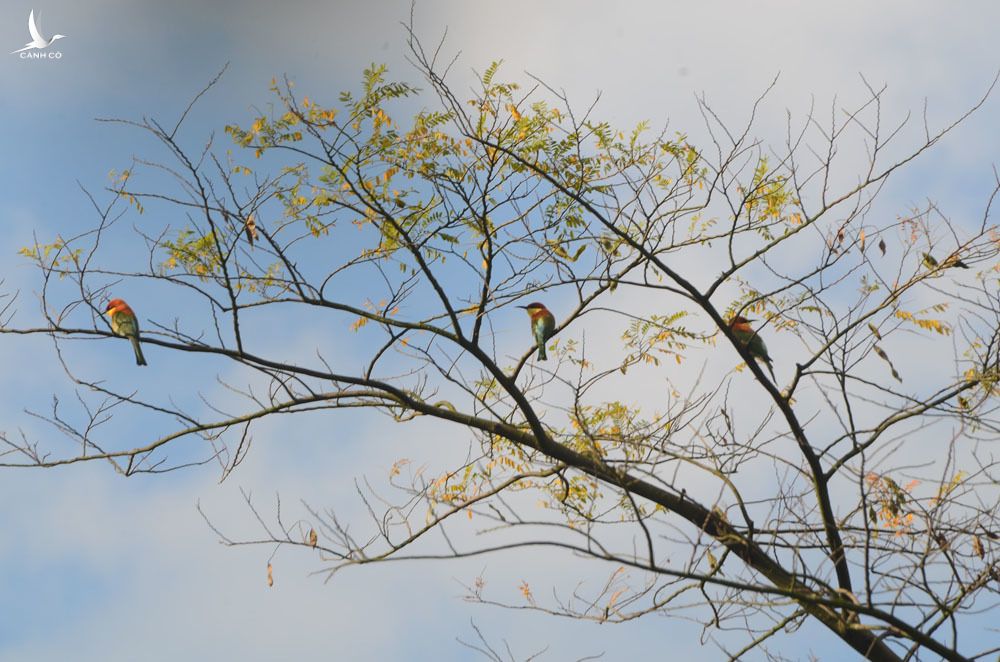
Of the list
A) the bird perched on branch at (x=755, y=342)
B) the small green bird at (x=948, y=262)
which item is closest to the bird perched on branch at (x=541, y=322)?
the bird perched on branch at (x=755, y=342)

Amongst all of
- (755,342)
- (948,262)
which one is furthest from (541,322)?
(948,262)

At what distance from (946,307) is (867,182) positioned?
120 cm

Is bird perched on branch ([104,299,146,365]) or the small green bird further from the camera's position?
bird perched on branch ([104,299,146,365])

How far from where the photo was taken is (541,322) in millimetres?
7352

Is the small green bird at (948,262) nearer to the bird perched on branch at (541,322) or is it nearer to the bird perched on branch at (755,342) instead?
the bird perched on branch at (755,342)

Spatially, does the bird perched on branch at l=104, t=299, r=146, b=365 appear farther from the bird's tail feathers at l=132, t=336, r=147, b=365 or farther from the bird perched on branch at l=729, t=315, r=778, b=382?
the bird perched on branch at l=729, t=315, r=778, b=382

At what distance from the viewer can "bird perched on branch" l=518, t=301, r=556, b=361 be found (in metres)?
6.94

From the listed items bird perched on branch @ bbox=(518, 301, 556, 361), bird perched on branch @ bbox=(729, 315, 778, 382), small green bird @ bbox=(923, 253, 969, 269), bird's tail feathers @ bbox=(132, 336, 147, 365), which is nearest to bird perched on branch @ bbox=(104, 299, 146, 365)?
bird's tail feathers @ bbox=(132, 336, 147, 365)

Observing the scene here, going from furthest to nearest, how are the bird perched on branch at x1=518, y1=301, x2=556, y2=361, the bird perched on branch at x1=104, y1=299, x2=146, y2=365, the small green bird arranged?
the bird perched on branch at x1=518, y1=301, x2=556, y2=361 → the bird perched on branch at x1=104, y1=299, x2=146, y2=365 → the small green bird

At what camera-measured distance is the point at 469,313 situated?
19.7ft

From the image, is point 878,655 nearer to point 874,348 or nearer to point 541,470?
point 874,348

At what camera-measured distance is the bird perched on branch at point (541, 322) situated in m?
6.94

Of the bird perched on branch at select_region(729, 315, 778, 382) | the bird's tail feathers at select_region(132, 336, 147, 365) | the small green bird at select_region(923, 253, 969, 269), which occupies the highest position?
the bird's tail feathers at select_region(132, 336, 147, 365)

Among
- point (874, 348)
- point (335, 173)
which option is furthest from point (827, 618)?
point (335, 173)
